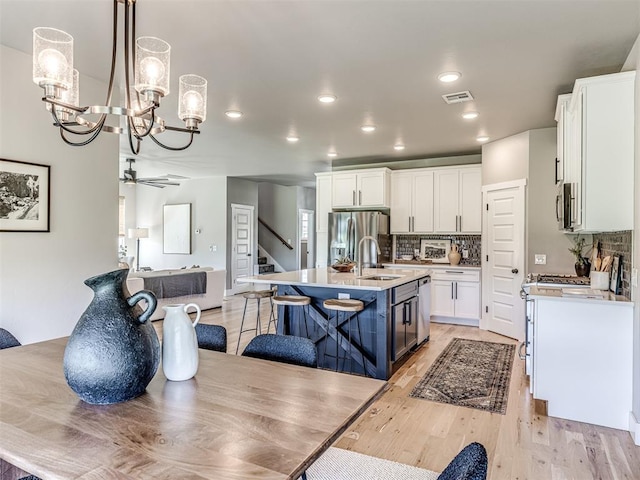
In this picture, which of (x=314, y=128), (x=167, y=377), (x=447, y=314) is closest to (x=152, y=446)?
(x=167, y=377)

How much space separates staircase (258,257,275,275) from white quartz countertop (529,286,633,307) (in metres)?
7.75

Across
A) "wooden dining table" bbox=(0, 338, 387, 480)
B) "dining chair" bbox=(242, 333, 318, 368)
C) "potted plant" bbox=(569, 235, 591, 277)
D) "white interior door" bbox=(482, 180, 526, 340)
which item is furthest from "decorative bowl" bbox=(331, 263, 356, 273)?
"wooden dining table" bbox=(0, 338, 387, 480)

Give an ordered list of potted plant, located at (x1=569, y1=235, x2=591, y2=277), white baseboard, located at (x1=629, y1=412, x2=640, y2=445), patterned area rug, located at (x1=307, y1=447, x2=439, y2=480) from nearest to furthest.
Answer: patterned area rug, located at (x1=307, y1=447, x2=439, y2=480)
white baseboard, located at (x1=629, y1=412, x2=640, y2=445)
potted plant, located at (x1=569, y1=235, x2=591, y2=277)

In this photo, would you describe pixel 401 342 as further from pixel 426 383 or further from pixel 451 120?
pixel 451 120

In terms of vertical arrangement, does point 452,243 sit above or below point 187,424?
above

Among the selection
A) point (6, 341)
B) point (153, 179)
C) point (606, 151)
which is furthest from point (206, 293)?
point (606, 151)

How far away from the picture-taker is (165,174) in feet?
29.2

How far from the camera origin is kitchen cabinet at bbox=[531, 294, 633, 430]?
2.74 metres

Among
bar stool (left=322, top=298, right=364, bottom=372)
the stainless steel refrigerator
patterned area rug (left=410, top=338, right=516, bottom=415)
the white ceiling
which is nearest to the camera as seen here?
the white ceiling

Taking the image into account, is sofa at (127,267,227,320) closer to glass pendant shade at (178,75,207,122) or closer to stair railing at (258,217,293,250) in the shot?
stair railing at (258,217,293,250)

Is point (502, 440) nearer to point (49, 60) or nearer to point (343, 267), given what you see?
point (343, 267)

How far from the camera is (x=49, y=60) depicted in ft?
5.37

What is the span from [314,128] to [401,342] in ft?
9.04

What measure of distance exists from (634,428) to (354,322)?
82.6 inches
